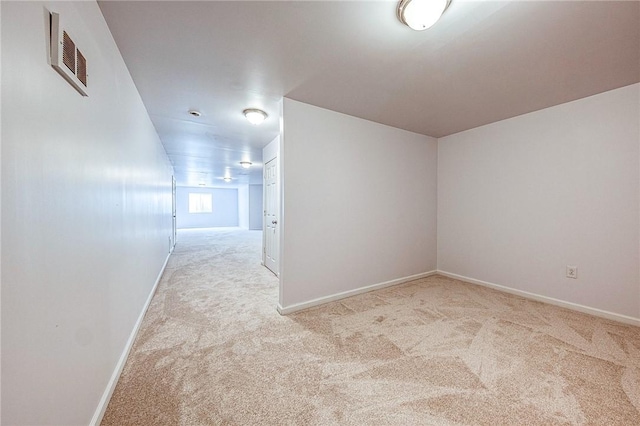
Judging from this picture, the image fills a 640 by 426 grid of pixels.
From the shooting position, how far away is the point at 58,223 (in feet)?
3.14

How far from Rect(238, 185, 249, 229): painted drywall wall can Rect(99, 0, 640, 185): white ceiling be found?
338 inches

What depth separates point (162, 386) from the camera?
1.52 meters

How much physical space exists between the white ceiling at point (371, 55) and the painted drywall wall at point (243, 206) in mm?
8595

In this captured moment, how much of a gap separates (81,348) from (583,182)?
14.5ft

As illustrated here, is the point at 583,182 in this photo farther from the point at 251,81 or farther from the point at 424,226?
the point at 251,81

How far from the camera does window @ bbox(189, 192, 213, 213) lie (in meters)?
11.7

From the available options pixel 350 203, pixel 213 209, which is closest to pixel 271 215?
pixel 350 203

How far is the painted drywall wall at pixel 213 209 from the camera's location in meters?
11.5

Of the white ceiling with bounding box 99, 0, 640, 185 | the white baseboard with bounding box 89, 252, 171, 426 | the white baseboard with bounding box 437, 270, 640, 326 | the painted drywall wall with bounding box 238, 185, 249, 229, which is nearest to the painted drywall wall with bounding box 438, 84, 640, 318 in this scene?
the white baseboard with bounding box 437, 270, 640, 326

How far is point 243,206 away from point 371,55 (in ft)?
35.7

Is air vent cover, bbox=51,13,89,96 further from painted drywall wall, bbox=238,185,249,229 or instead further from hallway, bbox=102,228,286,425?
painted drywall wall, bbox=238,185,249,229

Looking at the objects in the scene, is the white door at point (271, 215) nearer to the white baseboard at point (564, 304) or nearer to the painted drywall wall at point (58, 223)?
the painted drywall wall at point (58, 223)

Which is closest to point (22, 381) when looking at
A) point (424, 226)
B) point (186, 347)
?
point (186, 347)

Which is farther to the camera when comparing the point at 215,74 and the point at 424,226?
the point at 424,226
